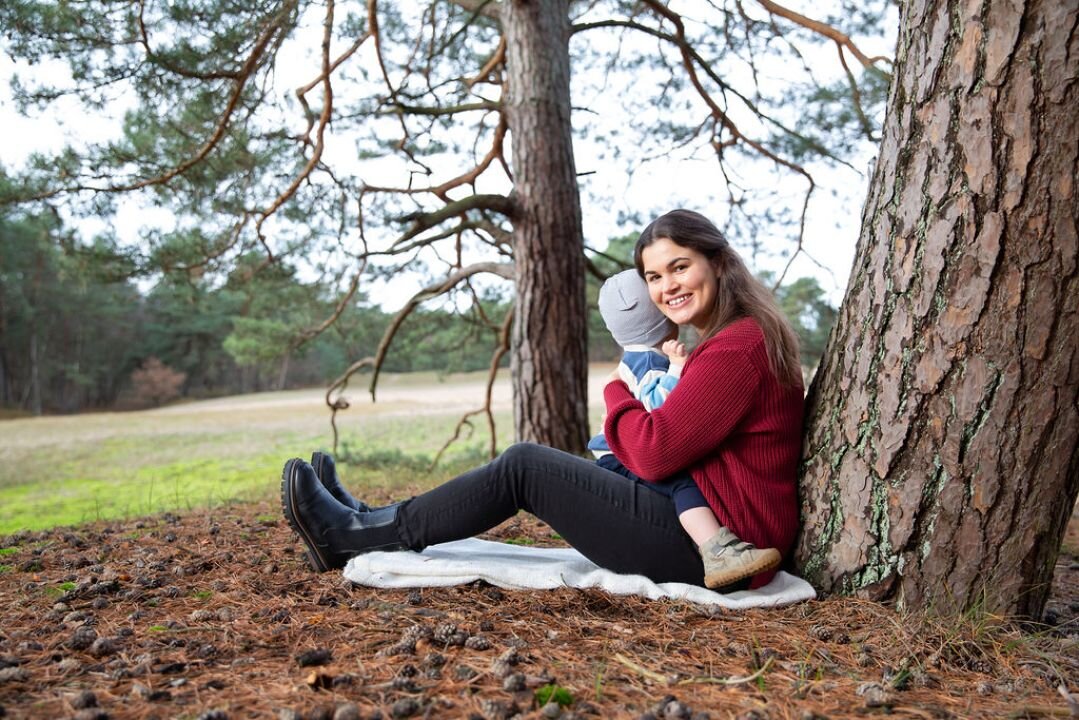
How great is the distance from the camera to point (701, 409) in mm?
2035

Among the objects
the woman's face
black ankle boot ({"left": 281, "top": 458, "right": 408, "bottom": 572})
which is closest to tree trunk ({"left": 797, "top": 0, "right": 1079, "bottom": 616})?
the woman's face

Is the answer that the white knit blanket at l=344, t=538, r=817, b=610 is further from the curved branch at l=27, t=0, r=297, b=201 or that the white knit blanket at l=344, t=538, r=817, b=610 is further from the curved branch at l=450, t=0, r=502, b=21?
the curved branch at l=450, t=0, r=502, b=21

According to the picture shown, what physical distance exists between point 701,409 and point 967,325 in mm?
655

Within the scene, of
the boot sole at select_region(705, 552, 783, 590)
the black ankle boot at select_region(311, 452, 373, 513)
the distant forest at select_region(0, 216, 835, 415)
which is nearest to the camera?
the boot sole at select_region(705, 552, 783, 590)

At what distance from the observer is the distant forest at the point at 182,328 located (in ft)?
19.5

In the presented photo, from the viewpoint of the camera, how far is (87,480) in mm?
9453

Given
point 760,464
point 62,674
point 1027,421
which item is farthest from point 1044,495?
point 62,674

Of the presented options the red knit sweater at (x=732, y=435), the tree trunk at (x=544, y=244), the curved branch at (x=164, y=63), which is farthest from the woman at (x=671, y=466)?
the curved branch at (x=164, y=63)

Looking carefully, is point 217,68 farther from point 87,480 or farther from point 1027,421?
point 87,480

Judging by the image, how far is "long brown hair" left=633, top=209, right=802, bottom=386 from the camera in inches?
83.8

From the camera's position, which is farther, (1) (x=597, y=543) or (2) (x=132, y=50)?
(2) (x=132, y=50)

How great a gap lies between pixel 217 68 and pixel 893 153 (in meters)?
4.34

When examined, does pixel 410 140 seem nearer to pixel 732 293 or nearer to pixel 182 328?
pixel 732 293

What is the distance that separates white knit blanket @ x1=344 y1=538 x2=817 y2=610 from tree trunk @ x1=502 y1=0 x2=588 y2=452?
224 centimetres
